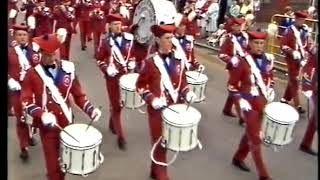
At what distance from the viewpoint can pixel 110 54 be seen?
4.65 meters

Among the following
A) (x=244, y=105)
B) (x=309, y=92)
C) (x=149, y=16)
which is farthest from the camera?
Answer: (x=149, y=16)

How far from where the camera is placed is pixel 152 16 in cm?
582

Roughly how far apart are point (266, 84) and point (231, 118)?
1919 millimetres

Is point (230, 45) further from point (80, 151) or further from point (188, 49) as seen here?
point (80, 151)

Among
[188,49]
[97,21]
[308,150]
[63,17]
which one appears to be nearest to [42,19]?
[63,17]

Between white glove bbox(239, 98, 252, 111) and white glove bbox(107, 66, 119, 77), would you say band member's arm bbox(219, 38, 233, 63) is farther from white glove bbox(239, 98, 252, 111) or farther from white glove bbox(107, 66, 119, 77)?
white glove bbox(239, 98, 252, 111)

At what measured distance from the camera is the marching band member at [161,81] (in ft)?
11.8

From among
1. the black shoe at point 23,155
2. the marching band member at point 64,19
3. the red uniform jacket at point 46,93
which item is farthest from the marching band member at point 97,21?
the red uniform jacket at point 46,93

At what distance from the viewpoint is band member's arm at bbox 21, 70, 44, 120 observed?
3.11 metres

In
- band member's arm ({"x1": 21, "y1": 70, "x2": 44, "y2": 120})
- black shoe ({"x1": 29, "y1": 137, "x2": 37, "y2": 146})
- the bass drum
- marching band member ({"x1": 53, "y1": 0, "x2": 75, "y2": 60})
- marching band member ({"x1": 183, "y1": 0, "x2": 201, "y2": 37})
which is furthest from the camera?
marching band member ({"x1": 53, "y1": 0, "x2": 75, "y2": 60})

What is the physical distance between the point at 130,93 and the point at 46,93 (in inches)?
47.9

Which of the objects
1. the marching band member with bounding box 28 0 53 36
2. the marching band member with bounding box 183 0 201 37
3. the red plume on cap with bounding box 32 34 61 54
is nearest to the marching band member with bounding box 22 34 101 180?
the red plume on cap with bounding box 32 34 61 54

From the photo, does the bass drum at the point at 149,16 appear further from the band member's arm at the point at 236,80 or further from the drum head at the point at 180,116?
the drum head at the point at 180,116

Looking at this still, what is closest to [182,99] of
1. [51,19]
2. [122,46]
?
[122,46]
